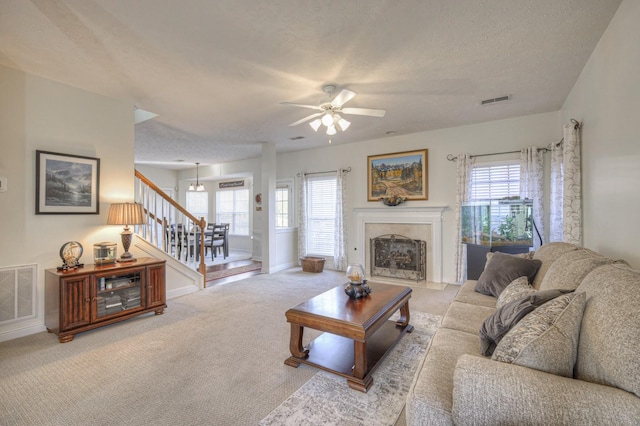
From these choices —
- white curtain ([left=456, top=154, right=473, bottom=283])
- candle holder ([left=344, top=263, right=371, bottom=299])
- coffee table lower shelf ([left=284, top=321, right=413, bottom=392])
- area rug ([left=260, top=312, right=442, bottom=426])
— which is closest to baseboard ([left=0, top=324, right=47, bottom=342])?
coffee table lower shelf ([left=284, top=321, right=413, bottom=392])

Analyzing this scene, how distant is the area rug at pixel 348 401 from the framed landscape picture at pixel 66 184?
3.26m

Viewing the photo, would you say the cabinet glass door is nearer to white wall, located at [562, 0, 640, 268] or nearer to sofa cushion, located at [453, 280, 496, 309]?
sofa cushion, located at [453, 280, 496, 309]

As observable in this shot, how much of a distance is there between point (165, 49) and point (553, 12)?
310 centimetres

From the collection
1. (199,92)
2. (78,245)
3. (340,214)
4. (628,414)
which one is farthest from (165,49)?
(340,214)

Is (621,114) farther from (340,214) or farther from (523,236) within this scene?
(340,214)

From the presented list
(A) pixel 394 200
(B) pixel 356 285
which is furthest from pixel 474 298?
(A) pixel 394 200

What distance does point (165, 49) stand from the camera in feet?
8.28

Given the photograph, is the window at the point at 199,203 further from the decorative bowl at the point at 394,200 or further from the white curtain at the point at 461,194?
the white curtain at the point at 461,194

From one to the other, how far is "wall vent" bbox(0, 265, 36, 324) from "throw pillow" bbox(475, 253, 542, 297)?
4641 mm

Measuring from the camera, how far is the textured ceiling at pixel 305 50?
206 cm

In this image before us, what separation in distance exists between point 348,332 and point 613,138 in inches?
102

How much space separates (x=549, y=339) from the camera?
1.18 metres

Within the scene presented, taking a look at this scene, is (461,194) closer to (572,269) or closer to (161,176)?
(572,269)

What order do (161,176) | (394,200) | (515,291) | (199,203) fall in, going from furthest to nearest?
(199,203) < (161,176) < (394,200) < (515,291)
